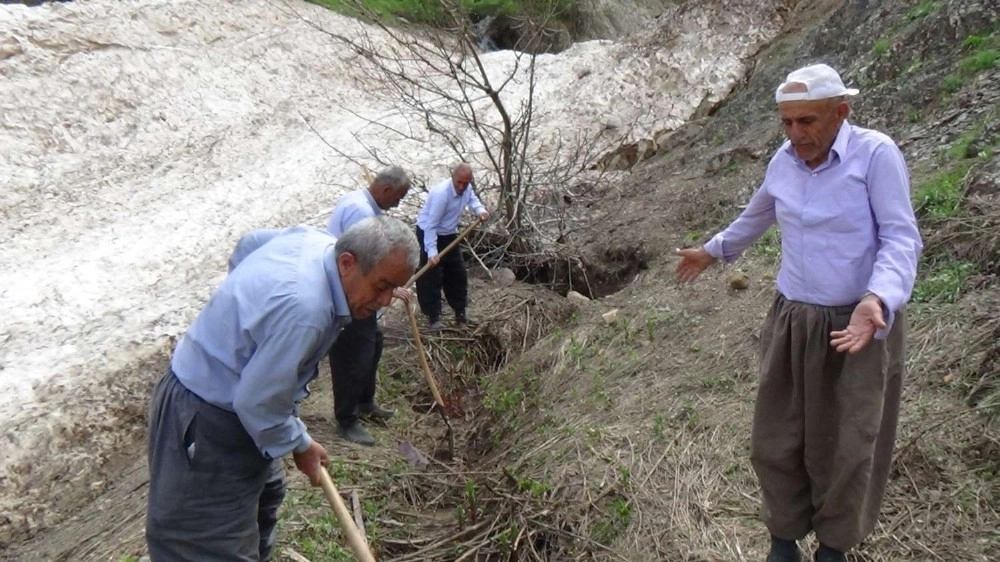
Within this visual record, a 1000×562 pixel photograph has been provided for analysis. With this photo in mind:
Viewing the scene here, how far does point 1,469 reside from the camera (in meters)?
5.27

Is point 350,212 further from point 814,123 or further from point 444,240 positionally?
point 814,123

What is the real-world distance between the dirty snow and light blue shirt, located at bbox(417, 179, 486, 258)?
2304 mm

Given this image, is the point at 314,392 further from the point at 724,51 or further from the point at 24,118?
the point at 724,51

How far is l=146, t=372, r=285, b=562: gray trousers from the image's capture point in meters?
2.36

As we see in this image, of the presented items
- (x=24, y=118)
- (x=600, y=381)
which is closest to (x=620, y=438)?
(x=600, y=381)

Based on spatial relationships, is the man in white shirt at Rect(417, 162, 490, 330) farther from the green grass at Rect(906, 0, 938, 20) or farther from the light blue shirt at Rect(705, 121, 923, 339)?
the green grass at Rect(906, 0, 938, 20)

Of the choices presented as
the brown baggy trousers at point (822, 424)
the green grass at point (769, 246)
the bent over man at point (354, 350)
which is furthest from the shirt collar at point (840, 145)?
the green grass at point (769, 246)

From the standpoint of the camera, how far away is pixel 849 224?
7.77 ft

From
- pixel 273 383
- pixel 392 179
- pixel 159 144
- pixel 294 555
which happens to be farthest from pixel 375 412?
pixel 159 144

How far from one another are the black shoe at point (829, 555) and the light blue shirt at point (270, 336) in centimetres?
166

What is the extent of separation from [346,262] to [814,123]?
1.38m

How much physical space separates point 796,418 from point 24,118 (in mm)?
10126

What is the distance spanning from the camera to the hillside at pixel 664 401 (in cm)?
336

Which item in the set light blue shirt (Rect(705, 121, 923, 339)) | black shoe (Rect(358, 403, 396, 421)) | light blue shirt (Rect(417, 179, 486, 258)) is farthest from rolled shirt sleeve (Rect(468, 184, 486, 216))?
light blue shirt (Rect(705, 121, 923, 339))
